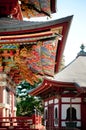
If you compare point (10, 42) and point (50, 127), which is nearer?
point (10, 42)

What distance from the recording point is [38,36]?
35.9ft

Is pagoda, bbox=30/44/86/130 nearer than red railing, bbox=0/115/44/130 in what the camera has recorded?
No

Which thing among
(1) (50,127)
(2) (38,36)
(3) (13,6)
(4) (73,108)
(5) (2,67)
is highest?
(3) (13,6)

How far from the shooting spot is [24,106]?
45.3m

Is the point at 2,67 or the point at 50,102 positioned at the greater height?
the point at 2,67

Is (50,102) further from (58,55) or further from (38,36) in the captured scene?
(38,36)

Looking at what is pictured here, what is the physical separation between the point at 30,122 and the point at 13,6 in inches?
218

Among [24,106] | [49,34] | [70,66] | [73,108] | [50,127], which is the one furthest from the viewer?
[24,106]

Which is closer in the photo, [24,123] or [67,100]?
[24,123]

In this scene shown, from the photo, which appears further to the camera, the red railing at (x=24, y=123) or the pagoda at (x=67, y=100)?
the pagoda at (x=67, y=100)

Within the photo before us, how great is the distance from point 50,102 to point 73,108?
152 inches

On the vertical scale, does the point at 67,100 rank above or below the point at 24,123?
A: above

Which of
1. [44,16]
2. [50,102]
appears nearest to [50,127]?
[50,102]

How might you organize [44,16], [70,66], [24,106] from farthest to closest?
[24,106]
[70,66]
[44,16]
